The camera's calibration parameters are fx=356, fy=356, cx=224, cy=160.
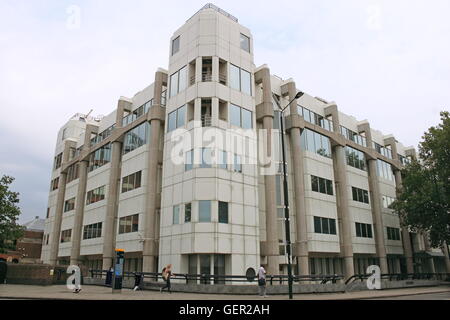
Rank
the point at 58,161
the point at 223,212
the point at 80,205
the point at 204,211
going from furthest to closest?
the point at 58,161, the point at 80,205, the point at 223,212, the point at 204,211

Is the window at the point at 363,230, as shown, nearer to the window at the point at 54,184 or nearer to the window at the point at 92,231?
the window at the point at 92,231

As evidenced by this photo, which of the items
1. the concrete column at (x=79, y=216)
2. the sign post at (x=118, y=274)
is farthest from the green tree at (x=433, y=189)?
the concrete column at (x=79, y=216)

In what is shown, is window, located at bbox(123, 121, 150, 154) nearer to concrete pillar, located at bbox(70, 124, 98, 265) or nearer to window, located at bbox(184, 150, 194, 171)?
window, located at bbox(184, 150, 194, 171)

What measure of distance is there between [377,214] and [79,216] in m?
38.4

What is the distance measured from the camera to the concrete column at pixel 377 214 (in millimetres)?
43750

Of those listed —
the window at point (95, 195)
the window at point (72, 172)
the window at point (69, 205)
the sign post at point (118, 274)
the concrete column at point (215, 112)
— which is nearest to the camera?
the sign post at point (118, 274)

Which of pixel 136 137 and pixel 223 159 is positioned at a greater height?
pixel 136 137

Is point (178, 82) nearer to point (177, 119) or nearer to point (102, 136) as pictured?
Result: point (177, 119)

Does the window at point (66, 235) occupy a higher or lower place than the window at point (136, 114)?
lower

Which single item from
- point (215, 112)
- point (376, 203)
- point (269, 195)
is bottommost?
point (269, 195)

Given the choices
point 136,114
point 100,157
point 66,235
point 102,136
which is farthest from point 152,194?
point 66,235

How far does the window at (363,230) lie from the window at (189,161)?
2370cm

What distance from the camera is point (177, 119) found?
32.0 metres

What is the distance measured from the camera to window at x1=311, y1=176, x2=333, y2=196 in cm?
3747
